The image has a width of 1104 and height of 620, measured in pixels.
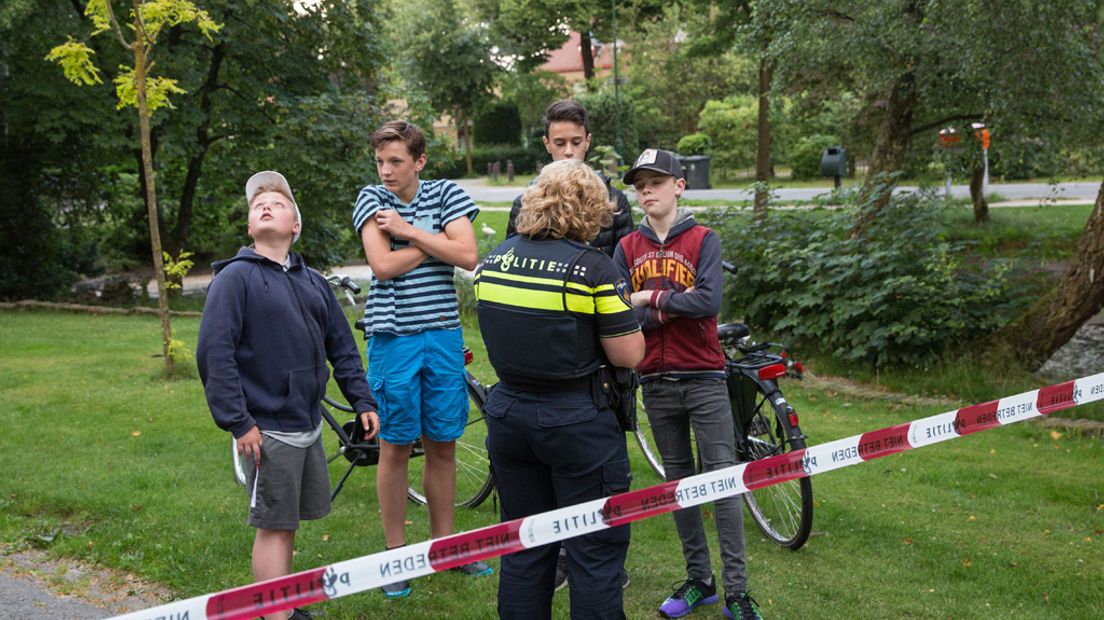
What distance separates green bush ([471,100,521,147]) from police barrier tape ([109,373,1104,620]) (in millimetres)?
53383

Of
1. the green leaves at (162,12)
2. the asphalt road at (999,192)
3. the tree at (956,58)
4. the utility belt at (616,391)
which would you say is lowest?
the asphalt road at (999,192)

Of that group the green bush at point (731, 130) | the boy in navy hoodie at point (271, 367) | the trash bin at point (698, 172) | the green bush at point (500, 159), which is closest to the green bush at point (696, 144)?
the green bush at point (731, 130)

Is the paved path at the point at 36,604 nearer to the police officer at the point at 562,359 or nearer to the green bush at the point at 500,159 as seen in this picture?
the police officer at the point at 562,359

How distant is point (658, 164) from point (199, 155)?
1504 centimetres

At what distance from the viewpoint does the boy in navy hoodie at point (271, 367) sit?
11.4 feet

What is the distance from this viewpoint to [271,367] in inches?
142

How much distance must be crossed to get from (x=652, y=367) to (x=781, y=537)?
1449mm

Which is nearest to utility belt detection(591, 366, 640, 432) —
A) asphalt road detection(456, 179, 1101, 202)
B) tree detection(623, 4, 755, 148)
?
asphalt road detection(456, 179, 1101, 202)

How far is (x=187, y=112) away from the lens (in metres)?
16.2

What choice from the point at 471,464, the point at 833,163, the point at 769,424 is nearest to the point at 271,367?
the point at 769,424

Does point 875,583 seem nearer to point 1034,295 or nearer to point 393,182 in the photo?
point 393,182

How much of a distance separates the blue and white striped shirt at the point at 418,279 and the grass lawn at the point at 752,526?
47.8 inches

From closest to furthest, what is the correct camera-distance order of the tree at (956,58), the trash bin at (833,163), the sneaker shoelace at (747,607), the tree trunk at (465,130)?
the sneaker shoelace at (747,607) < the tree at (956,58) < the trash bin at (833,163) < the tree trunk at (465,130)

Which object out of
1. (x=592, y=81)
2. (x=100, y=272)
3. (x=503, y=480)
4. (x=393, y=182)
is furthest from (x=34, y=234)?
(x=592, y=81)
